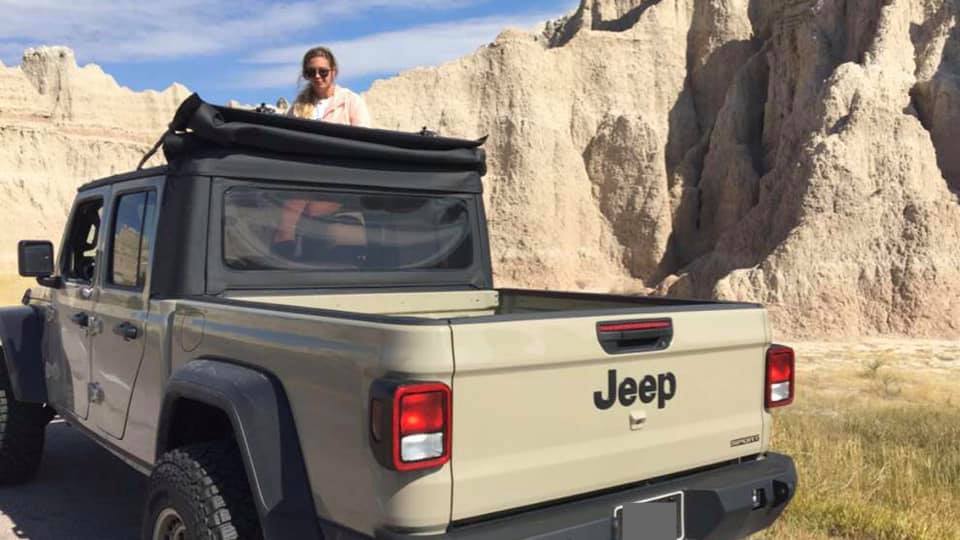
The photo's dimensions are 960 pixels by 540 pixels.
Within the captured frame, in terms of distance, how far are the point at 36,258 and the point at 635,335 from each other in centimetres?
386

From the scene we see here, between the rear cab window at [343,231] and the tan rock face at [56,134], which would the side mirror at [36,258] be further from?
the tan rock face at [56,134]

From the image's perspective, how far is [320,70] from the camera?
218 inches

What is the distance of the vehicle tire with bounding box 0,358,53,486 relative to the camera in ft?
19.0

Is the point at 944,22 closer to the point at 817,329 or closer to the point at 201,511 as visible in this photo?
the point at 817,329

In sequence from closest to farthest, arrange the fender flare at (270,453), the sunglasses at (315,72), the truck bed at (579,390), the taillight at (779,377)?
the truck bed at (579,390)
the fender flare at (270,453)
the taillight at (779,377)
the sunglasses at (315,72)

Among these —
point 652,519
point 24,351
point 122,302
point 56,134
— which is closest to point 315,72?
point 122,302

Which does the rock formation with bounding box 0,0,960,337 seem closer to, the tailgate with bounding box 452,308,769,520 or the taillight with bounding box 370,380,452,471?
the tailgate with bounding box 452,308,769,520

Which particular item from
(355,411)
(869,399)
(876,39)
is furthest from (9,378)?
(876,39)

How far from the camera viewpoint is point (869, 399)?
1198cm

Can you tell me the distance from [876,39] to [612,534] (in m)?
23.6

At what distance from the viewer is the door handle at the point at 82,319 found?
Result: 15.7ft

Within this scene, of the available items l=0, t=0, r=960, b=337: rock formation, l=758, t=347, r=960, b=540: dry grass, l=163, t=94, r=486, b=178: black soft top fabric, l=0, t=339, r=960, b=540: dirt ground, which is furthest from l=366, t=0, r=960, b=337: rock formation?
l=163, t=94, r=486, b=178: black soft top fabric

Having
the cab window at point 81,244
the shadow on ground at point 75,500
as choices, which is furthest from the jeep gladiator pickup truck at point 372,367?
the shadow on ground at point 75,500

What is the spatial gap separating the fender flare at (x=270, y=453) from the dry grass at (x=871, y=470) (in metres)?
2.76
